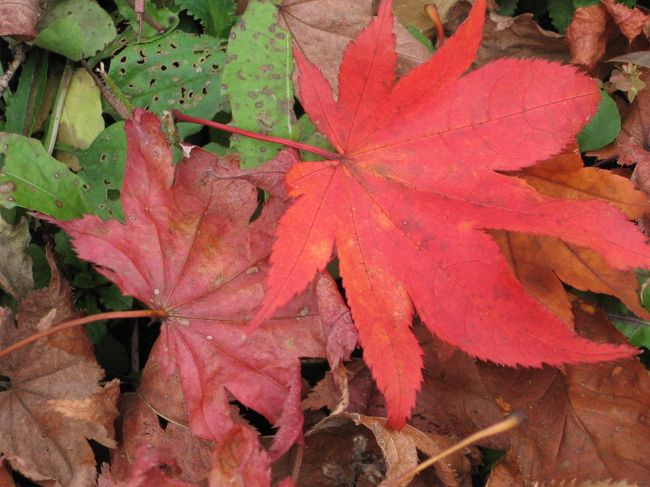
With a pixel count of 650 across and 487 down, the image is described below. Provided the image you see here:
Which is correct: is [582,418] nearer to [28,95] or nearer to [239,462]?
[239,462]

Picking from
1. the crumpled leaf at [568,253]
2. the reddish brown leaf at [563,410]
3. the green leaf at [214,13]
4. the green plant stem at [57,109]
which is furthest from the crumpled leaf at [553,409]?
the green plant stem at [57,109]

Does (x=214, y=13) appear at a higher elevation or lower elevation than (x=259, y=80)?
higher

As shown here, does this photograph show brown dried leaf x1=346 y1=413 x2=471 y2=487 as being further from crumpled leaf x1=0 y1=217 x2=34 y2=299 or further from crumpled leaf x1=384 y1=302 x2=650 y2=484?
crumpled leaf x1=0 y1=217 x2=34 y2=299

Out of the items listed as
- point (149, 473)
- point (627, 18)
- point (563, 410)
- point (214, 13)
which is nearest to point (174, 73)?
point (214, 13)

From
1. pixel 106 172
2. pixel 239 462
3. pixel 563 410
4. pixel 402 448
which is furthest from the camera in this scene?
pixel 106 172

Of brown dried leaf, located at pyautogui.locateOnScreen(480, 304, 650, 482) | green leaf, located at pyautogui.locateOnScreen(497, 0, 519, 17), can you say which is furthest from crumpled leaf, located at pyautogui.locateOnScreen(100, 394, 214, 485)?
green leaf, located at pyautogui.locateOnScreen(497, 0, 519, 17)

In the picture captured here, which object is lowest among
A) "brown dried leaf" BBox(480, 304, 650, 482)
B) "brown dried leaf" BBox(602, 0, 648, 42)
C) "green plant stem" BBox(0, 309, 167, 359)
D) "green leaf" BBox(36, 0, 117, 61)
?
"brown dried leaf" BBox(480, 304, 650, 482)

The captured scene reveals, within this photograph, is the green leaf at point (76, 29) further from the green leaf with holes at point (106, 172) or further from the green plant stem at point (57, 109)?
the green leaf with holes at point (106, 172)
